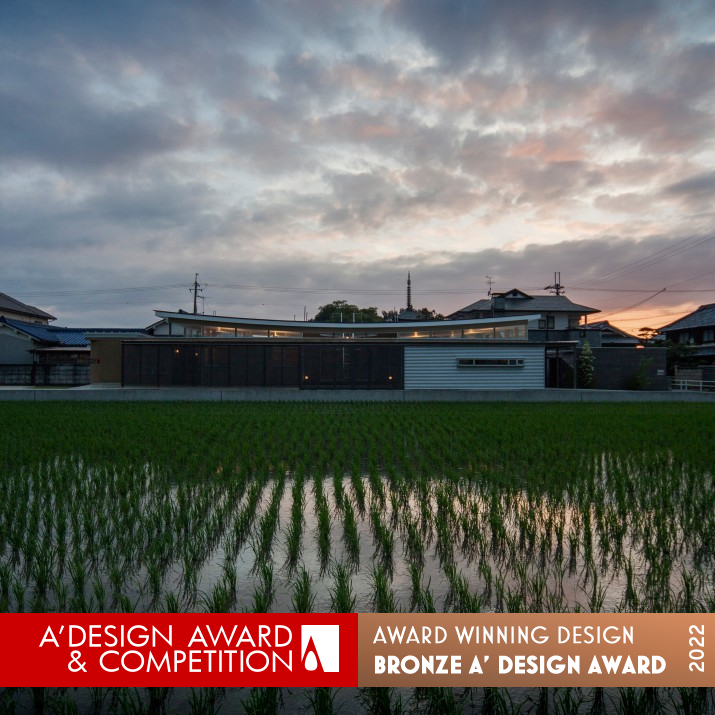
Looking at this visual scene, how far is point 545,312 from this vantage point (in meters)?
48.5

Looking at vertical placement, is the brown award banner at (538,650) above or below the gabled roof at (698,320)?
below

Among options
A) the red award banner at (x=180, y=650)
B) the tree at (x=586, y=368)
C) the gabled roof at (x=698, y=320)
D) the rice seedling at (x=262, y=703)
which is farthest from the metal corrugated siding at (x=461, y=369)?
the gabled roof at (x=698, y=320)

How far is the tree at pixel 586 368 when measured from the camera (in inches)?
1340

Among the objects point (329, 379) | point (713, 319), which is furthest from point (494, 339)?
point (713, 319)

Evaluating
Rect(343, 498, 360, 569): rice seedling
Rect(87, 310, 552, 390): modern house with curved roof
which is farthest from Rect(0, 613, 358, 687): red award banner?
Rect(87, 310, 552, 390): modern house with curved roof

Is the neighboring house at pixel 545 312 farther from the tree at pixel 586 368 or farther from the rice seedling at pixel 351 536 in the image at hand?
the rice seedling at pixel 351 536

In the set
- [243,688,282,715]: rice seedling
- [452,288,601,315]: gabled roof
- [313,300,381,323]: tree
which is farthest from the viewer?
[313,300,381,323]: tree

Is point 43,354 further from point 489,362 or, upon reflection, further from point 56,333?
point 489,362

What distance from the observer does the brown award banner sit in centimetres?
315

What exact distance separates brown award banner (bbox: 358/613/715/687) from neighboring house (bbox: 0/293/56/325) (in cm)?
5422

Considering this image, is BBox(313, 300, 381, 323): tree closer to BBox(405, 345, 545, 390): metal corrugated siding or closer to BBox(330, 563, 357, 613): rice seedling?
BBox(405, 345, 545, 390): metal corrugated siding

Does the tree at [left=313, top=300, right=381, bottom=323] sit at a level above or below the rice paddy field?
above

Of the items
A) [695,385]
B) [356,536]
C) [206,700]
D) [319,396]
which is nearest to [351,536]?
[356,536]

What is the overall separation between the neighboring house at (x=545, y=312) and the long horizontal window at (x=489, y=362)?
54.6 ft
